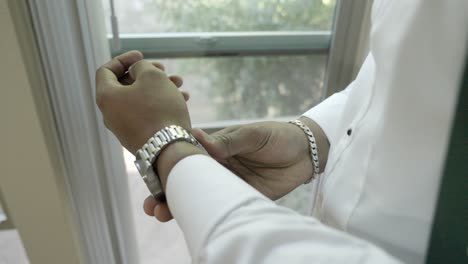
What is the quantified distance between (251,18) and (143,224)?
29.0 inches

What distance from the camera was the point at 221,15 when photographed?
39.5 inches

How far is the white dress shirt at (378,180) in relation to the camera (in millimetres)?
344

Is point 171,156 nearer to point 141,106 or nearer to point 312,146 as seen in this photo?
point 141,106

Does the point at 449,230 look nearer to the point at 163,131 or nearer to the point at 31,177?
the point at 163,131

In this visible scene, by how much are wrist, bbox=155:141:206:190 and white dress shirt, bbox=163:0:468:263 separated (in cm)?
2

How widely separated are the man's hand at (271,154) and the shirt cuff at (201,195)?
0.21 metres

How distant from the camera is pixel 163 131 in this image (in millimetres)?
483

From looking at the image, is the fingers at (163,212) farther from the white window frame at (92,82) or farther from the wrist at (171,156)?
the white window frame at (92,82)

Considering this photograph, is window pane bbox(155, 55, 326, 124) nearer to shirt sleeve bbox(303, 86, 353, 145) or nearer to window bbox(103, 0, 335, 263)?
window bbox(103, 0, 335, 263)

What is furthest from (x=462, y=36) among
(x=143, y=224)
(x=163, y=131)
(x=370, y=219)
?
(x=143, y=224)

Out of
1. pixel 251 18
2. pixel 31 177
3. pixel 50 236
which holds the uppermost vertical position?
pixel 251 18

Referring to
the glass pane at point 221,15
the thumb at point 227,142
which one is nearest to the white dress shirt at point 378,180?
the thumb at point 227,142

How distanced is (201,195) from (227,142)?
0.85 ft

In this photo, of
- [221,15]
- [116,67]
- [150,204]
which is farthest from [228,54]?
[150,204]
